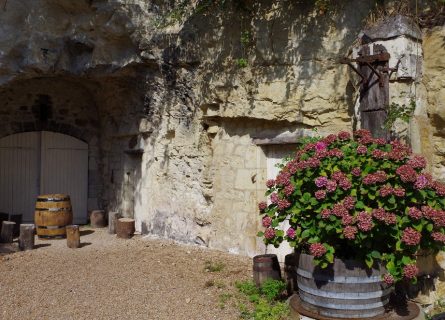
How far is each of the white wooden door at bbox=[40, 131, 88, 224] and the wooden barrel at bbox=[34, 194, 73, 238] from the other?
2004mm

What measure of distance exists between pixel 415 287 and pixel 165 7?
16.2 ft

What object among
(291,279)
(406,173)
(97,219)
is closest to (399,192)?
(406,173)

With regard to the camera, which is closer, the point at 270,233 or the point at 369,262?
the point at 369,262

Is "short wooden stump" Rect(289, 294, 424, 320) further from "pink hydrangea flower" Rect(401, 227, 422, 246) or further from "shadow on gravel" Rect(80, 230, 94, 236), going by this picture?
"shadow on gravel" Rect(80, 230, 94, 236)

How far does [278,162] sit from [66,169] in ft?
17.4

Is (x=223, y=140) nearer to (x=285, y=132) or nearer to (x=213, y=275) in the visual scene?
(x=285, y=132)

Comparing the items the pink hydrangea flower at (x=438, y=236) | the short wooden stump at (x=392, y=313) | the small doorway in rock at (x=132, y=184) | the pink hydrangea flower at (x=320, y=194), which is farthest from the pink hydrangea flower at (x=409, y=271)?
the small doorway in rock at (x=132, y=184)

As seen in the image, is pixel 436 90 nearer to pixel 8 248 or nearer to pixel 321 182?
pixel 321 182

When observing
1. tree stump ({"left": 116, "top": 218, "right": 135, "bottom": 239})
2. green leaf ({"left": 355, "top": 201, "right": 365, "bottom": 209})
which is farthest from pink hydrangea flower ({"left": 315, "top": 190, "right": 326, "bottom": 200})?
tree stump ({"left": 116, "top": 218, "right": 135, "bottom": 239})

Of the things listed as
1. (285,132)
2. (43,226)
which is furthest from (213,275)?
(43,226)

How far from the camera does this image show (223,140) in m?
6.08

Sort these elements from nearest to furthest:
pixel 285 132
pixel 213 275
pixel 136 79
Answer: pixel 213 275, pixel 285 132, pixel 136 79

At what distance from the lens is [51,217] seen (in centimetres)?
700

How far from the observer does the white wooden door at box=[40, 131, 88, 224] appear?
900 cm
